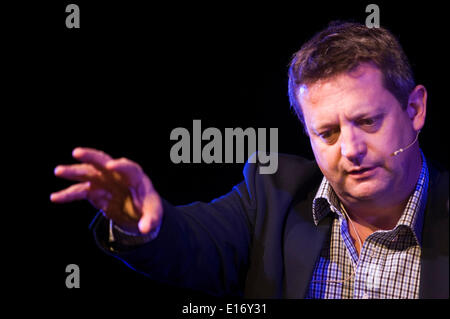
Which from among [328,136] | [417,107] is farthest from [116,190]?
[417,107]

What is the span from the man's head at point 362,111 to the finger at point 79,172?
0.78 meters

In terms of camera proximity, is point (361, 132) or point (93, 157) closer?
point (93, 157)

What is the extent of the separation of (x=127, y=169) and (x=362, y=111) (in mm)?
797

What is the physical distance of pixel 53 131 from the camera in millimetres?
2152

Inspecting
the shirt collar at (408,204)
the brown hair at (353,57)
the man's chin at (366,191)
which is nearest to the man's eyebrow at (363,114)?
the brown hair at (353,57)

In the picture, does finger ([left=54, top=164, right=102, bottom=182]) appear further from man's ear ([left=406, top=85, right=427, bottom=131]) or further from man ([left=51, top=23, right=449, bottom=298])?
man's ear ([left=406, top=85, right=427, bottom=131])

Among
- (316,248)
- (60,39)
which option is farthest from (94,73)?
(316,248)

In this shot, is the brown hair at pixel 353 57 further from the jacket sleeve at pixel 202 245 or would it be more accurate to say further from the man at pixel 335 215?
the jacket sleeve at pixel 202 245

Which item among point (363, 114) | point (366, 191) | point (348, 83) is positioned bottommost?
point (366, 191)

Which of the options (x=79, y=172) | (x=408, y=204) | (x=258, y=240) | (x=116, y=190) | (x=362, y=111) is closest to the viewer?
(x=79, y=172)

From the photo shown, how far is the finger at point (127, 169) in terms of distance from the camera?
1.28 metres

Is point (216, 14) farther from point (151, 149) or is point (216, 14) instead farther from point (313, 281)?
point (313, 281)

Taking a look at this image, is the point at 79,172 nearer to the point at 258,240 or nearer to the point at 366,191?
the point at 258,240

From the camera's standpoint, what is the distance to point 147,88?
86.8 inches
